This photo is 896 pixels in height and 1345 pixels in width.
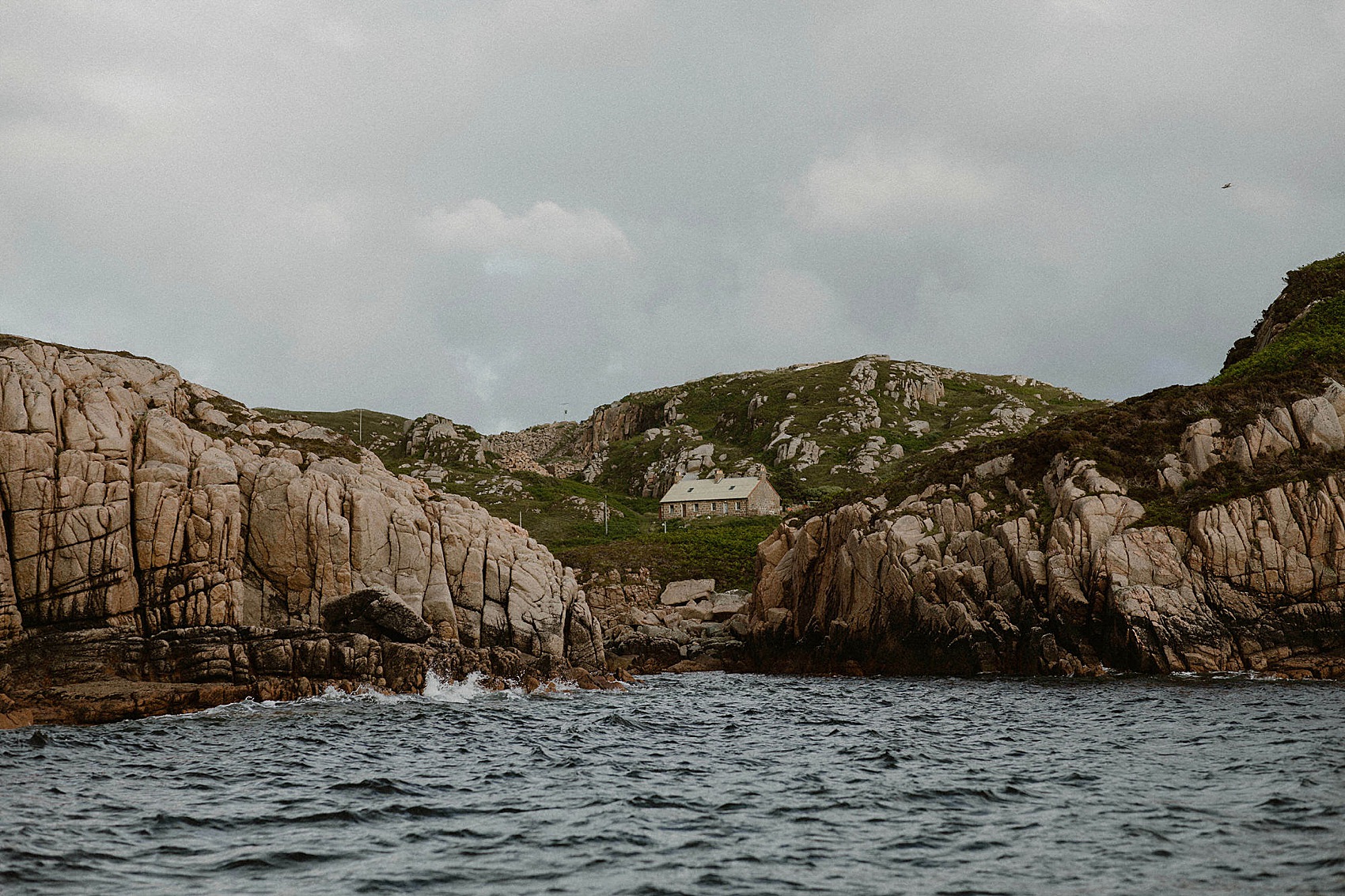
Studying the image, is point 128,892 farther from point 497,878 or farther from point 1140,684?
point 1140,684

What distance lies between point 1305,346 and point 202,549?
66.1m

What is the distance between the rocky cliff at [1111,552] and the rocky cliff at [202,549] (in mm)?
21440

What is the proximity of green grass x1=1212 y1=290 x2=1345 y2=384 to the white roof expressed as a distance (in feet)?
264

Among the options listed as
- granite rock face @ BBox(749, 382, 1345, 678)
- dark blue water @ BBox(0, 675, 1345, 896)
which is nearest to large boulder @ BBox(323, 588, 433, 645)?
dark blue water @ BBox(0, 675, 1345, 896)

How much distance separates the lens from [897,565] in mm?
60438

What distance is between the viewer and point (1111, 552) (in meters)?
50.5

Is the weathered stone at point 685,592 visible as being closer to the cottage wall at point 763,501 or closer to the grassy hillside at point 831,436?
the cottage wall at point 763,501

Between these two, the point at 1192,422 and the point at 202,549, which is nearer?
the point at 202,549

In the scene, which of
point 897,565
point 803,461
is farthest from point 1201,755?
point 803,461

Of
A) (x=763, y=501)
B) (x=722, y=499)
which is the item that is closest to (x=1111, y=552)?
(x=763, y=501)

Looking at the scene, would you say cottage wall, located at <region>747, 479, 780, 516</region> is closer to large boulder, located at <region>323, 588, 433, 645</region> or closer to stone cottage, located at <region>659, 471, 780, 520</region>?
stone cottage, located at <region>659, 471, 780, 520</region>

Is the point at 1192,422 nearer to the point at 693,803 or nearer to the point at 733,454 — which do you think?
the point at 693,803

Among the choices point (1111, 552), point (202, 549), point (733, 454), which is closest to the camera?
point (202, 549)

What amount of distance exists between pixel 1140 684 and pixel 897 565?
19526 millimetres
